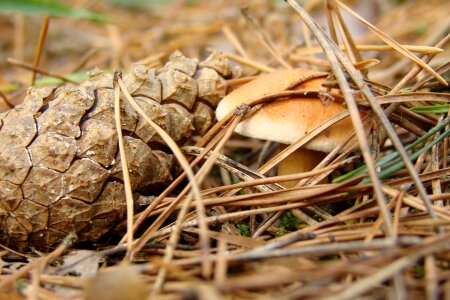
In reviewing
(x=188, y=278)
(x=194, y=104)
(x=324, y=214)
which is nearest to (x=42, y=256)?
(x=188, y=278)

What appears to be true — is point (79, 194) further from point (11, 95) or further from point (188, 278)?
point (11, 95)

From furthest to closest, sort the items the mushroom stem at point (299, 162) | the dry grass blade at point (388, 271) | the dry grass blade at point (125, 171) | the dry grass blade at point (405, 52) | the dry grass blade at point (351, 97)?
1. the mushroom stem at point (299, 162)
2. the dry grass blade at point (405, 52)
3. the dry grass blade at point (125, 171)
4. the dry grass blade at point (351, 97)
5. the dry grass blade at point (388, 271)

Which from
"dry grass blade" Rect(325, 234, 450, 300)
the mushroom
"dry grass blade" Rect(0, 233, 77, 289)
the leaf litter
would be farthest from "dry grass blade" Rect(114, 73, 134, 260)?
"dry grass blade" Rect(325, 234, 450, 300)

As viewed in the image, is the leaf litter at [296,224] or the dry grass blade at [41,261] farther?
the dry grass blade at [41,261]

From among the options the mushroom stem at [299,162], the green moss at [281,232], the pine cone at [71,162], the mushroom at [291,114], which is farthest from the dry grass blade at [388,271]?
the pine cone at [71,162]

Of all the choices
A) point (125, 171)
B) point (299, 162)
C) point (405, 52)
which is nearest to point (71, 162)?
point (125, 171)

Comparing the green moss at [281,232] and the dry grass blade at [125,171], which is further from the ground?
the dry grass blade at [125,171]

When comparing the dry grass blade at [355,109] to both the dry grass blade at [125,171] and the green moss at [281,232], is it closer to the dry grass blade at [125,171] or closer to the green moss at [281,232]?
the green moss at [281,232]
